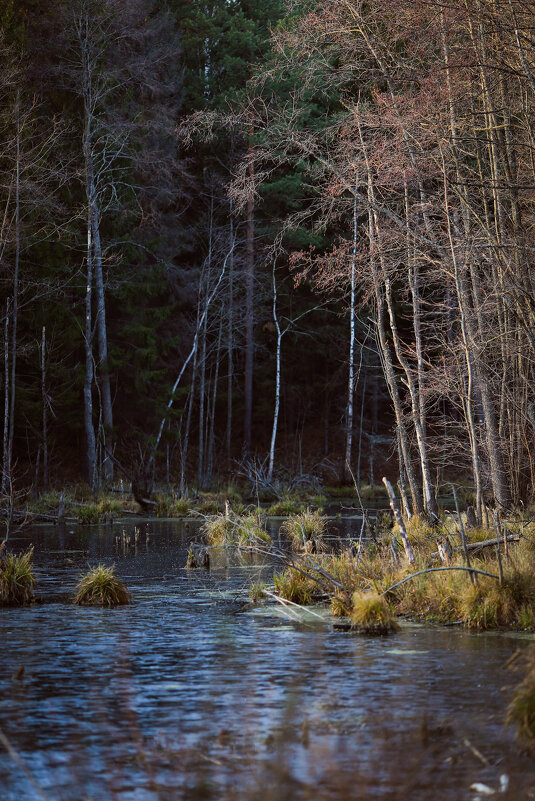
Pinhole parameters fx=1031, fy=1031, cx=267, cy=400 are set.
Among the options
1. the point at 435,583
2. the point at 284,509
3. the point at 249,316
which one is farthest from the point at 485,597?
the point at 249,316

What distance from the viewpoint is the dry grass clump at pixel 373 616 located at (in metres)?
10.3

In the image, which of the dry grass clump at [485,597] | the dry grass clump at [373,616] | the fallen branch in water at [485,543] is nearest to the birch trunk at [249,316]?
the fallen branch in water at [485,543]

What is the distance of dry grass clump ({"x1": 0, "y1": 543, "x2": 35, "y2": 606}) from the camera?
12516 millimetres

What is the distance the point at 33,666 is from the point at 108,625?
2.09 metres

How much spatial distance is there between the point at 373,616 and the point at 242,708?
3.39m

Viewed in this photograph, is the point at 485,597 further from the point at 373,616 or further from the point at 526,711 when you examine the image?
the point at 526,711

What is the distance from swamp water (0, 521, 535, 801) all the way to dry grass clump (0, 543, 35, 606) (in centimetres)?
56

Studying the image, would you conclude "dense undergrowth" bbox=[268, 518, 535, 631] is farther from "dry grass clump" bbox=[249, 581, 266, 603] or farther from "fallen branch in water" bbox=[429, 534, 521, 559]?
"dry grass clump" bbox=[249, 581, 266, 603]

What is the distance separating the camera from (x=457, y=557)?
38.1 feet

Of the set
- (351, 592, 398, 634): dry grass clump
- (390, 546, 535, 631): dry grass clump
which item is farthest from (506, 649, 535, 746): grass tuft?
(351, 592, 398, 634): dry grass clump

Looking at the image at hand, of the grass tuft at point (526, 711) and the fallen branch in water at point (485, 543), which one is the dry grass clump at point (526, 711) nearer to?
the grass tuft at point (526, 711)

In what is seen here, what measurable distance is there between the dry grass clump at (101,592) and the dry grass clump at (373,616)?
3219 mm

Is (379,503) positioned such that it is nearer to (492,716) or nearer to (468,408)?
(468,408)

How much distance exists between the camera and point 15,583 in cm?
1252
